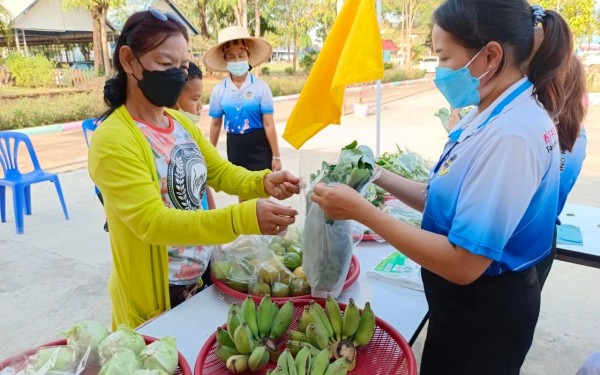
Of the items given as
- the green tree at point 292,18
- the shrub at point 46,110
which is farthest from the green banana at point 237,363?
the green tree at point 292,18

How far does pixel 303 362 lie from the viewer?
1.09m

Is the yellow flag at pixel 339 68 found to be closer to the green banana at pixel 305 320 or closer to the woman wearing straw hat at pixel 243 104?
the green banana at pixel 305 320

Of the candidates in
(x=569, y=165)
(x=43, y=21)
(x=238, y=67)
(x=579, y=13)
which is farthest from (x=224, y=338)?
(x=43, y=21)

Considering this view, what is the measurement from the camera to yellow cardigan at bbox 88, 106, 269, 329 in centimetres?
140

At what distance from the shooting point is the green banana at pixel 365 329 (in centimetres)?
133

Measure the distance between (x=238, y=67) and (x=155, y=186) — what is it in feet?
9.94

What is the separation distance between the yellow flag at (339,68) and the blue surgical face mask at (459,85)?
0.74ft

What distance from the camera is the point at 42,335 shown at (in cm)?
300

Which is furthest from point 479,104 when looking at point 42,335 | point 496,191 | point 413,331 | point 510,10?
point 42,335

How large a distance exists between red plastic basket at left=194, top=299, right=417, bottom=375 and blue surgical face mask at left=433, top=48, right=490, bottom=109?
0.74 m

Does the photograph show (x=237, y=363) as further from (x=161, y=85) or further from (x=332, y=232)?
(x=161, y=85)

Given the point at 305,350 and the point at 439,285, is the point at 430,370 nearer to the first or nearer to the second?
the point at 439,285

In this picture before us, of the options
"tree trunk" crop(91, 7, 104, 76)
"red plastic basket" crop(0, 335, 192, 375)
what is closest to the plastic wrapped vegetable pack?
"red plastic basket" crop(0, 335, 192, 375)

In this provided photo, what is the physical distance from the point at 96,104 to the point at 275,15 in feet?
42.8
